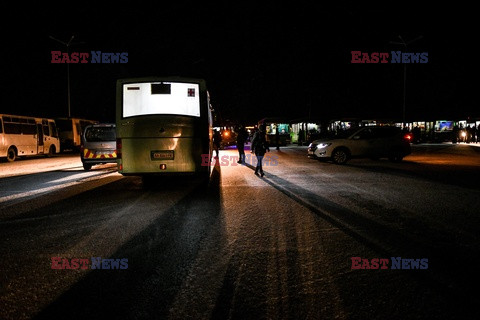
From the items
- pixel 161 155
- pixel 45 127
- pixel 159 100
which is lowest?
pixel 161 155

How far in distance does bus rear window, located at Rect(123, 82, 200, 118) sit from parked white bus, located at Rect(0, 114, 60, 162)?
14.7m

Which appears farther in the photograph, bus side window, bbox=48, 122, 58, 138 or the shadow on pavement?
bus side window, bbox=48, 122, 58, 138

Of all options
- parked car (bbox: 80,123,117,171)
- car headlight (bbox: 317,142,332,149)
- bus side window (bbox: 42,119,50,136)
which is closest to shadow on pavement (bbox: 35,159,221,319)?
parked car (bbox: 80,123,117,171)

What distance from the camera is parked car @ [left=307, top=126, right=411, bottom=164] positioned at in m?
17.7

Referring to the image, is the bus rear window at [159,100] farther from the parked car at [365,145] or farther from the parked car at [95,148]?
the parked car at [365,145]

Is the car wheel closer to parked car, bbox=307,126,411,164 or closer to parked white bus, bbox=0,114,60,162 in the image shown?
parked car, bbox=307,126,411,164

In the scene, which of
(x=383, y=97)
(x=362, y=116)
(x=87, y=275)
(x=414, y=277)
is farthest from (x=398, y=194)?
(x=383, y=97)

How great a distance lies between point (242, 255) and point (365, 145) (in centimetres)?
1437

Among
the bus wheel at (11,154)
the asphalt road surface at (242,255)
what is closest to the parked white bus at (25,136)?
the bus wheel at (11,154)

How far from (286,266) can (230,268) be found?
65cm

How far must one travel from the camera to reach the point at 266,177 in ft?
42.3

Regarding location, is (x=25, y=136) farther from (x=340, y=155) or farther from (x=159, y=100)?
(x=340, y=155)

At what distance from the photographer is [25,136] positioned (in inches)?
918

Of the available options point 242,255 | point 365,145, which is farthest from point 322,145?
point 242,255
